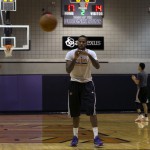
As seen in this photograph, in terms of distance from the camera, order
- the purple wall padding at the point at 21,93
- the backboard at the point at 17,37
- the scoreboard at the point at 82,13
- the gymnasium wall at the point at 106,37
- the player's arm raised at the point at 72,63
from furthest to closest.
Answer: the gymnasium wall at the point at 106,37 < the scoreboard at the point at 82,13 < the purple wall padding at the point at 21,93 < the backboard at the point at 17,37 < the player's arm raised at the point at 72,63

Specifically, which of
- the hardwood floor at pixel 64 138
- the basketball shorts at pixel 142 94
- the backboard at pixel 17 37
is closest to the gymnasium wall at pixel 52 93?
the backboard at pixel 17 37

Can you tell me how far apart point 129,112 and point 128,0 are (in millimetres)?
4602

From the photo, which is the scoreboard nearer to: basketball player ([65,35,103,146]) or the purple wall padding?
the purple wall padding

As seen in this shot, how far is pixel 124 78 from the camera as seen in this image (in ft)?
52.6

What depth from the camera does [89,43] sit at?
647 inches

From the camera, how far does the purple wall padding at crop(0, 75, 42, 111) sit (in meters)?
15.6

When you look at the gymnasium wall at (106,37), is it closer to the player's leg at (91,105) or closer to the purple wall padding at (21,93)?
the purple wall padding at (21,93)

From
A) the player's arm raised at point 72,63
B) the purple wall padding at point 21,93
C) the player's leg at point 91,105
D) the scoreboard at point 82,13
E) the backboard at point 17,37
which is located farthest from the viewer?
the scoreboard at point 82,13

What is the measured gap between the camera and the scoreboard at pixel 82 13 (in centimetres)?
1587

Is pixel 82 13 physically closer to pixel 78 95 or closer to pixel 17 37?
pixel 17 37

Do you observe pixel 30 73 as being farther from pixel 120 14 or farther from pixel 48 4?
pixel 120 14

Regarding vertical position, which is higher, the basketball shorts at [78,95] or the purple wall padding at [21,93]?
the basketball shorts at [78,95]

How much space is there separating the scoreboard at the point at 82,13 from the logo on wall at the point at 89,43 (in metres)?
0.57

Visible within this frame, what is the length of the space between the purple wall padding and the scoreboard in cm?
262
